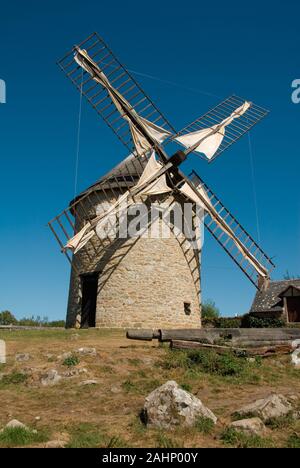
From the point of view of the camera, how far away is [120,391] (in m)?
8.50

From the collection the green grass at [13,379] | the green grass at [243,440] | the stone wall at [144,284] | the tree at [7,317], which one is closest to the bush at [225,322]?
the stone wall at [144,284]

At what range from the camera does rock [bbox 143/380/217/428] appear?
6207 mm

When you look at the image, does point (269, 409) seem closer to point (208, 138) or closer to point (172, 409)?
point (172, 409)

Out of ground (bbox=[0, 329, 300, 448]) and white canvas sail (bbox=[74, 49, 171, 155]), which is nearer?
ground (bbox=[0, 329, 300, 448])

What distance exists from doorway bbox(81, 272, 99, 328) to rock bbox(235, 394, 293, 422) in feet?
40.5

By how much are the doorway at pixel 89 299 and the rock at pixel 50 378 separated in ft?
29.3

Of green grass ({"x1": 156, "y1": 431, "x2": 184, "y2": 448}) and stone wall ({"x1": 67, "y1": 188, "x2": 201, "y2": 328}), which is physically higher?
stone wall ({"x1": 67, "y1": 188, "x2": 201, "y2": 328})

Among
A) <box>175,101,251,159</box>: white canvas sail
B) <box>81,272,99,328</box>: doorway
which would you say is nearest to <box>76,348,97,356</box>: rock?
<box>81,272,99,328</box>: doorway

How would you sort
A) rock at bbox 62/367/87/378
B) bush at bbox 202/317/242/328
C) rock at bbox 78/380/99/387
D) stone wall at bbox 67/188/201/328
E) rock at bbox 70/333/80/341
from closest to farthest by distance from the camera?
rock at bbox 78/380/99/387 < rock at bbox 62/367/87/378 < rock at bbox 70/333/80/341 < stone wall at bbox 67/188/201/328 < bush at bbox 202/317/242/328

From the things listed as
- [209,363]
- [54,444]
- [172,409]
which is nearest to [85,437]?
[54,444]

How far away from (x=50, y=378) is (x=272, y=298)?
23919mm

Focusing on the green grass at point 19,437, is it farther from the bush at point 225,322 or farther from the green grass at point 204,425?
the bush at point 225,322

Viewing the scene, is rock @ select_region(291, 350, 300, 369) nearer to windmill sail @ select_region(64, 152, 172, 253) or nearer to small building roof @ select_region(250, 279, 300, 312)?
windmill sail @ select_region(64, 152, 172, 253)
